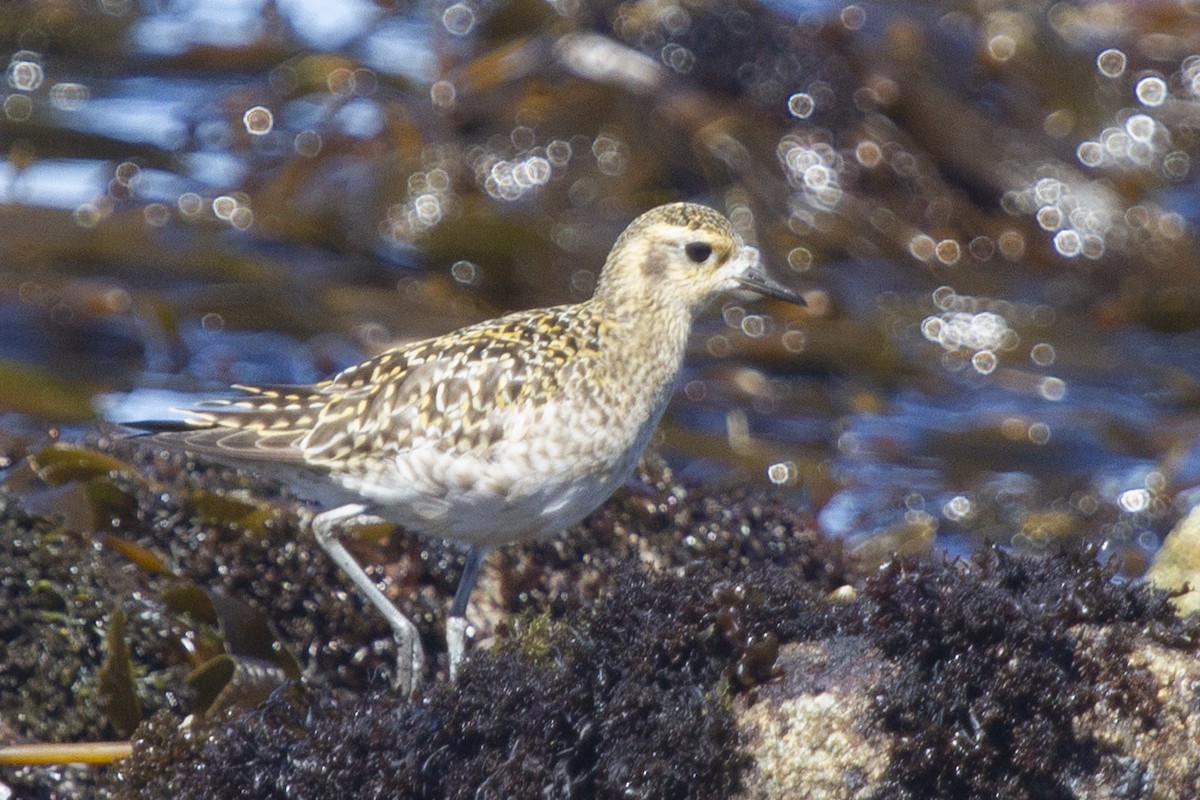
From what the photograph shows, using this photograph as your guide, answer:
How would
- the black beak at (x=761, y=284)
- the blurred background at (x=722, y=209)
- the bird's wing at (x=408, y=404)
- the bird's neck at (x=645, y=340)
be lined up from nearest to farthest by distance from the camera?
the bird's wing at (x=408, y=404) → the bird's neck at (x=645, y=340) → the black beak at (x=761, y=284) → the blurred background at (x=722, y=209)

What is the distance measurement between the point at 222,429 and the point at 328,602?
68 centimetres

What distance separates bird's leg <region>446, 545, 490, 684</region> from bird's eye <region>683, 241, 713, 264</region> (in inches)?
44.8

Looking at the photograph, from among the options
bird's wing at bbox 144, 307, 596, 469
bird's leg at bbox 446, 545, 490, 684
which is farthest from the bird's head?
bird's leg at bbox 446, 545, 490, 684

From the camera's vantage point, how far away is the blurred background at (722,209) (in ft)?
22.4

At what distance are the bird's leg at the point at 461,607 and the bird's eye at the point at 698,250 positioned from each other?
3.74ft

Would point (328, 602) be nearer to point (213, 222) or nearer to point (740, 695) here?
point (740, 695)

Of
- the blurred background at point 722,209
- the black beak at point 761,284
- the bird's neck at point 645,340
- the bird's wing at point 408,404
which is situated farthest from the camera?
the blurred background at point 722,209

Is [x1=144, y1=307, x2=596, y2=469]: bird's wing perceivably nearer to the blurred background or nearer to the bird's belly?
the bird's belly

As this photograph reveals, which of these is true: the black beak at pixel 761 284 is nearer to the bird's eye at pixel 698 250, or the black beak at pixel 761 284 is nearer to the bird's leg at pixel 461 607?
the bird's eye at pixel 698 250

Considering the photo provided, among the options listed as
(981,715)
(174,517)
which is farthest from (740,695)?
(174,517)

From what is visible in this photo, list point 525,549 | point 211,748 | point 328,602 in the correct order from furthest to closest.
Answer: point 525,549 < point 328,602 < point 211,748

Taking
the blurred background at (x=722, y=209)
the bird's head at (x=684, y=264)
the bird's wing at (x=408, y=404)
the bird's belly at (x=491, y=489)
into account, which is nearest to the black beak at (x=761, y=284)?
the bird's head at (x=684, y=264)

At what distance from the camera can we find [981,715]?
10.3ft

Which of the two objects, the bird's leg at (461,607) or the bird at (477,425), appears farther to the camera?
the bird's leg at (461,607)
